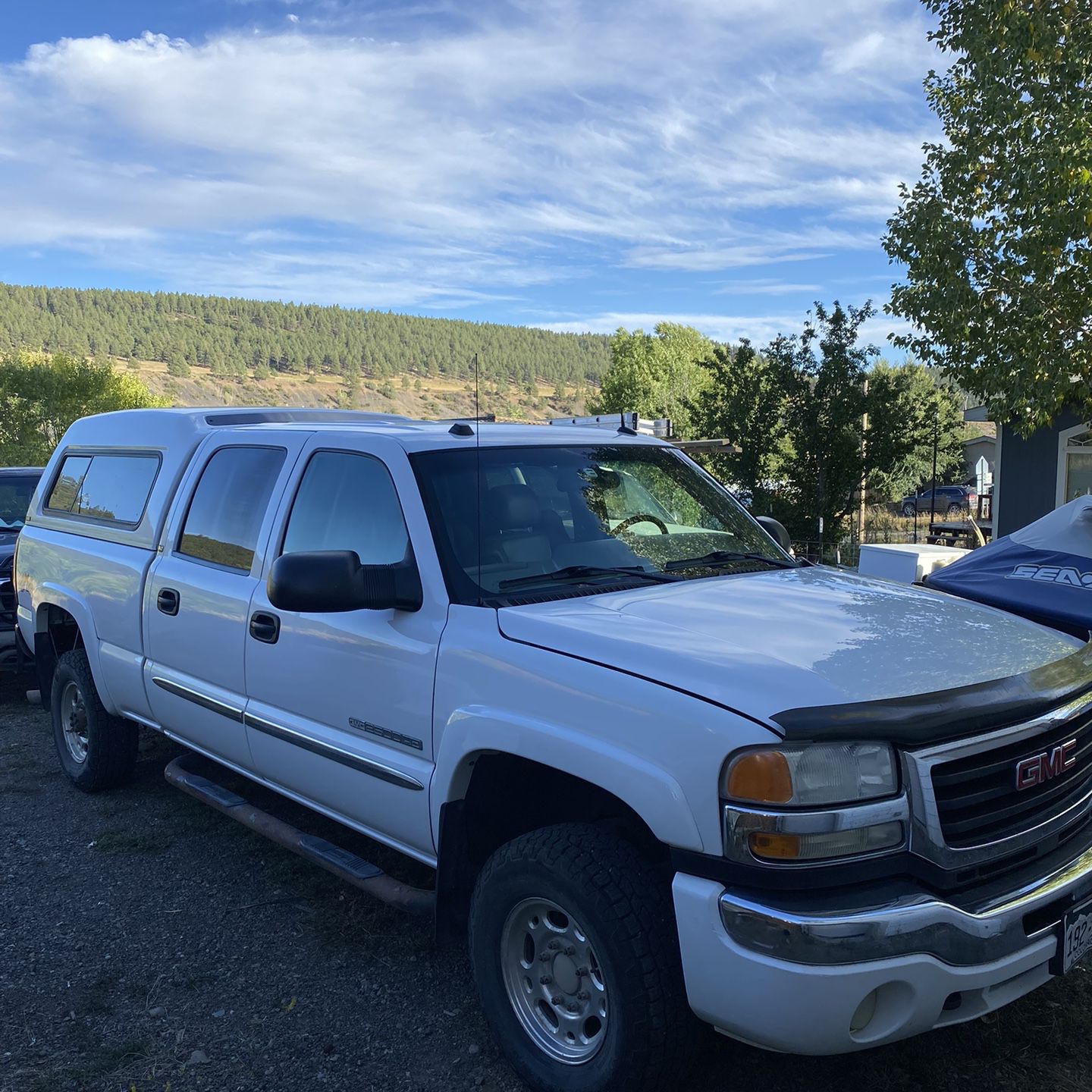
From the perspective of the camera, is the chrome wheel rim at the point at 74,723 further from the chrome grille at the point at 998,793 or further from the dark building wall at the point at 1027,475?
the dark building wall at the point at 1027,475

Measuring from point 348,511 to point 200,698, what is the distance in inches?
47.2

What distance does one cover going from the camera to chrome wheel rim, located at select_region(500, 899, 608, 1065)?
2609mm

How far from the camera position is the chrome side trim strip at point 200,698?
3.98m

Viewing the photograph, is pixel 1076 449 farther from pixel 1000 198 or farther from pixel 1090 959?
pixel 1090 959

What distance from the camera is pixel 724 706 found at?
7.48 ft

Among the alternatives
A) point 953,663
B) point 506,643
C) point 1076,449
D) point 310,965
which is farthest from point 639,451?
point 1076,449

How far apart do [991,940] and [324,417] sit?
144 inches

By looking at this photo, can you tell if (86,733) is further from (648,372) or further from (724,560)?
(648,372)

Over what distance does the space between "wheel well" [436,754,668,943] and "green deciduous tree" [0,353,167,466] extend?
4151cm

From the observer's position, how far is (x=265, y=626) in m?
3.75

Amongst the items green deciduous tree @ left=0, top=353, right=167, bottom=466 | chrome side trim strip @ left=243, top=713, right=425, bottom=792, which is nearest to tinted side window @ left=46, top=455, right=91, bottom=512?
chrome side trim strip @ left=243, top=713, right=425, bottom=792

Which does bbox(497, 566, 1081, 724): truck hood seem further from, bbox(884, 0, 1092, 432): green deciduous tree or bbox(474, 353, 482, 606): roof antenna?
bbox(884, 0, 1092, 432): green deciduous tree

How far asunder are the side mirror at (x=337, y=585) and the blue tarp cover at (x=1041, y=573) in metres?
2.67

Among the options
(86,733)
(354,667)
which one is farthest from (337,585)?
(86,733)
